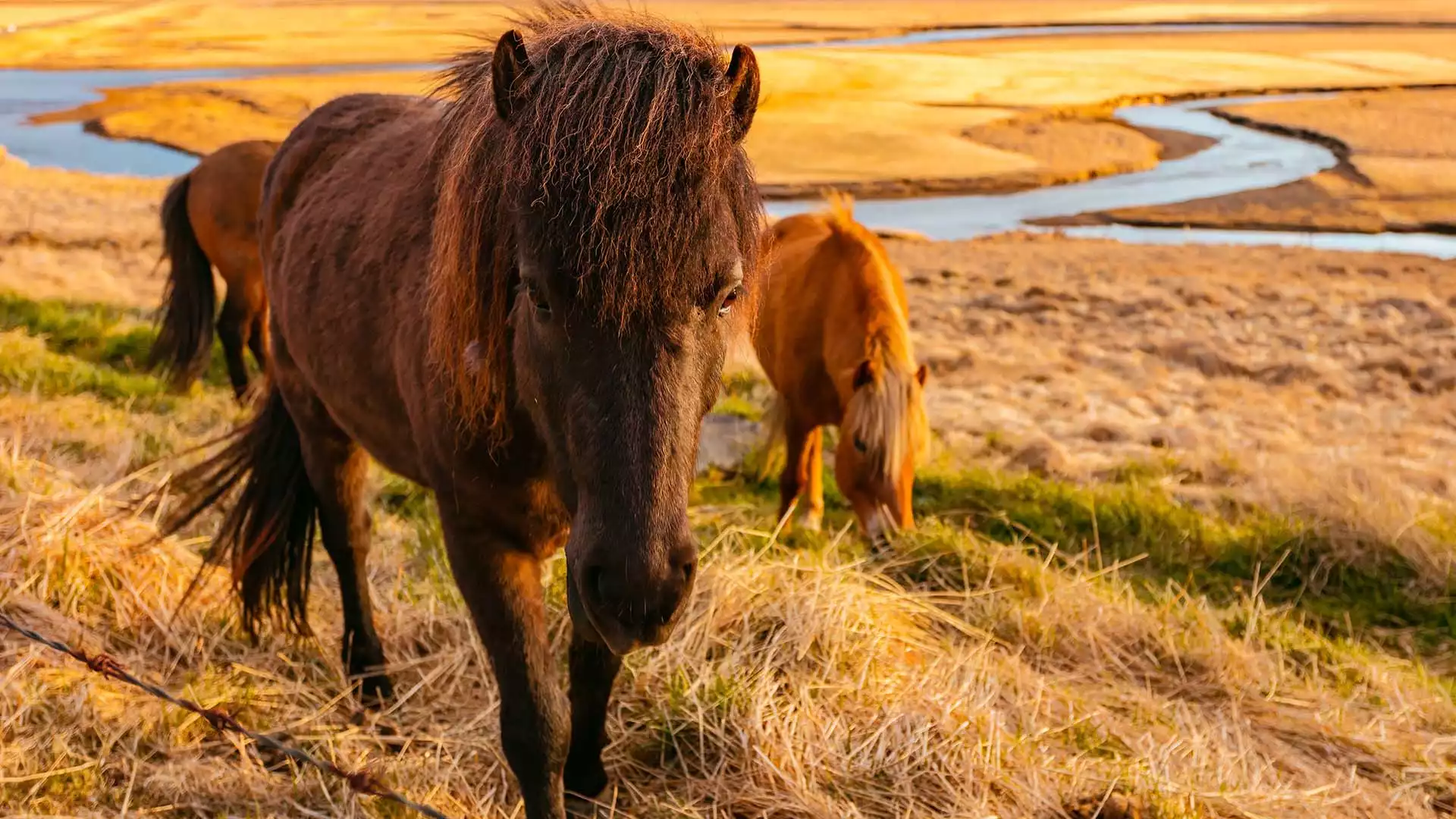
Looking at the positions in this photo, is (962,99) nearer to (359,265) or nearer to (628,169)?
(359,265)

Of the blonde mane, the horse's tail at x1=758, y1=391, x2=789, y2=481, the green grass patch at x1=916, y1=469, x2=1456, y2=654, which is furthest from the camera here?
the horse's tail at x1=758, y1=391, x2=789, y2=481

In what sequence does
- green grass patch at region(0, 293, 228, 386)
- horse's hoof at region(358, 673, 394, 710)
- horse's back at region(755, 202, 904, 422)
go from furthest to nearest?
green grass patch at region(0, 293, 228, 386) → horse's back at region(755, 202, 904, 422) → horse's hoof at region(358, 673, 394, 710)

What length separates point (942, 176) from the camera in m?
18.0

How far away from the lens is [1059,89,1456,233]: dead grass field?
13172mm

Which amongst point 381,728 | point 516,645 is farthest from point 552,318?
point 381,728

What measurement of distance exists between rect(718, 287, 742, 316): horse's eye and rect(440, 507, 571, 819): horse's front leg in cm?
80

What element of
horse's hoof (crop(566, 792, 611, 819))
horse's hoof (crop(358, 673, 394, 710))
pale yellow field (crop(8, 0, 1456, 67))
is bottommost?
horse's hoof (crop(358, 673, 394, 710))

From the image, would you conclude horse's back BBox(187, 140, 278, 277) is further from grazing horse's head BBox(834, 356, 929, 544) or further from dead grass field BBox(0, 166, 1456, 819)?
grazing horse's head BBox(834, 356, 929, 544)

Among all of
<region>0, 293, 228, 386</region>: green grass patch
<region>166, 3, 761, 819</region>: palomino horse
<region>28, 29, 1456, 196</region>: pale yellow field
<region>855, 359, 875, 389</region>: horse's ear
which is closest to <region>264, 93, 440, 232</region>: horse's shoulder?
<region>166, 3, 761, 819</region>: palomino horse

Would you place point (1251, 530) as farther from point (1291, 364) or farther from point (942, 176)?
point (942, 176)

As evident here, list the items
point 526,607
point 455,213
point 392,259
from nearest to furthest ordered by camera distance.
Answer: point 455,213, point 526,607, point 392,259

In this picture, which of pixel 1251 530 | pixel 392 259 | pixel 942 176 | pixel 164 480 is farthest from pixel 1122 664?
pixel 942 176

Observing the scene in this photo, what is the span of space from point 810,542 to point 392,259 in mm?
2585

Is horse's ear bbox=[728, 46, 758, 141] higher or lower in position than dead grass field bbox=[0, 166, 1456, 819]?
higher
